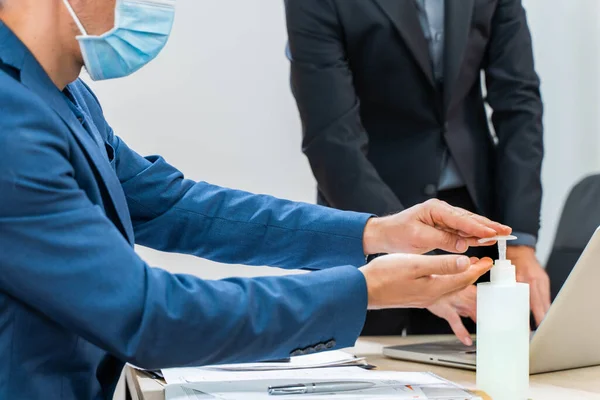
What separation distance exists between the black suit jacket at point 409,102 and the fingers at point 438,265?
0.78 metres

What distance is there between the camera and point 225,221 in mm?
1308

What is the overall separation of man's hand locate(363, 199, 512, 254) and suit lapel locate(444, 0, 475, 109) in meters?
0.66

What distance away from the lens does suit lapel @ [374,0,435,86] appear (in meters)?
1.78

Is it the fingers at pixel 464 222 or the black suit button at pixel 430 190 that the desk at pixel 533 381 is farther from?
the black suit button at pixel 430 190

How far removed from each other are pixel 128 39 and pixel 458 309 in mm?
803

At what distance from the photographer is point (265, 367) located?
1.19 m

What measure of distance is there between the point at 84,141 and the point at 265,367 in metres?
0.46

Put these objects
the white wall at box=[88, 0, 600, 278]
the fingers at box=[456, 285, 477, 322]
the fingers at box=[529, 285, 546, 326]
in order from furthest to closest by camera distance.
→ the white wall at box=[88, 0, 600, 278] → the fingers at box=[529, 285, 546, 326] → the fingers at box=[456, 285, 477, 322]

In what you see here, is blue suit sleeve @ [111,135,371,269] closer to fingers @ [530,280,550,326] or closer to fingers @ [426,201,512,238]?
fingers @ [426,201,512,238]

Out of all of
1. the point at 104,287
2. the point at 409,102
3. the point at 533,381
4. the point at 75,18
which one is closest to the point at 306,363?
the point at 533,381

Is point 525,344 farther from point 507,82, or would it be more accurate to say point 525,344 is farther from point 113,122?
point 113,122

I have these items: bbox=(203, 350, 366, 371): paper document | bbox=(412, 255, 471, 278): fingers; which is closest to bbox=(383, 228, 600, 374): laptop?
bbox=(203, 350, 366, 371): paper document

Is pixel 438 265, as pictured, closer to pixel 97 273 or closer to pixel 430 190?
pixel 97 273

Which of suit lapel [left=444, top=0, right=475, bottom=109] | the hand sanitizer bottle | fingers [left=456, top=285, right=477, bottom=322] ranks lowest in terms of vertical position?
fingers [left=456, top=285, right=477, bottom=322]
